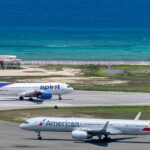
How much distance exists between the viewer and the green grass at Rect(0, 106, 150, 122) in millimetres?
128625

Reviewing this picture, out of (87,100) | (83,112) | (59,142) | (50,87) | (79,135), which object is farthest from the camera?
(50,87)

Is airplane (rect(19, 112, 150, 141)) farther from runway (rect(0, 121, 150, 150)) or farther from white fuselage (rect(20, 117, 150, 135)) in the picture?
runway (rect(0, 121, 150, 150))

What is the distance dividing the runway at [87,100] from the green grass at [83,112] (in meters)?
5.87

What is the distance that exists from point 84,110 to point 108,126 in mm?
32547

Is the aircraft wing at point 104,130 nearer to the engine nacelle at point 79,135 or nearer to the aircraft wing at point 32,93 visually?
the engine nacelle at point 79,135

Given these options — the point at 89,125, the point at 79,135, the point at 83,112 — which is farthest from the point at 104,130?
the point at 83,112

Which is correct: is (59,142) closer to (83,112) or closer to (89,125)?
(89,125)

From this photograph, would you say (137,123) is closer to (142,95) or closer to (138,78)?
(142,95)

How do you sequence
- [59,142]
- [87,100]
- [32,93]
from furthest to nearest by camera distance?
[32,93] → [87,100] → [59,142]

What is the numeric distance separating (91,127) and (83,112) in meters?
29.2

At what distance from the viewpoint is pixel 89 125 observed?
104688mm

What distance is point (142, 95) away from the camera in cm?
15862

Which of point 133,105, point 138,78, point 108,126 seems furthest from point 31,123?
point 138,78

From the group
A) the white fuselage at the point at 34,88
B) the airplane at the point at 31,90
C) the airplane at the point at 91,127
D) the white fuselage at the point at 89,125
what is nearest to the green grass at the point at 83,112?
the airplane at the point at 31,90
